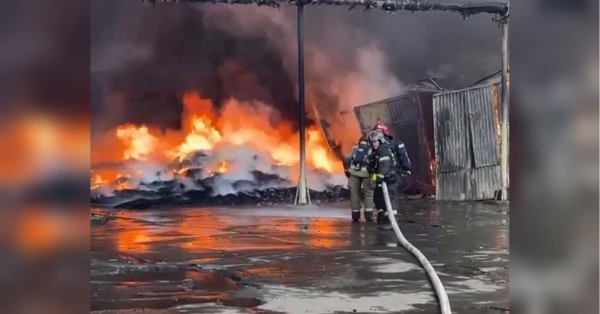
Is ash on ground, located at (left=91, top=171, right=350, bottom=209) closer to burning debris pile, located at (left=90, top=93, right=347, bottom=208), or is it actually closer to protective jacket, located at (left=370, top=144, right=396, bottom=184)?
burning debris pile, located at (left=90, top=93, right=347, bottom=208)

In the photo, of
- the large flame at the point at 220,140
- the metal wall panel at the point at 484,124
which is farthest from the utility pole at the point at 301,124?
the metal wall panel at the point at 484,124

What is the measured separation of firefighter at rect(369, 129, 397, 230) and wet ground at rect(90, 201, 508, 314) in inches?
2.8

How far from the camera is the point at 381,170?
8.29 ft

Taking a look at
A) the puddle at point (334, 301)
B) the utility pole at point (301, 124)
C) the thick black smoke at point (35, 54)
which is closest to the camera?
the thick black smoke at point (35, 54)

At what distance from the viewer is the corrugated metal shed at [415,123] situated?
8.26 feet

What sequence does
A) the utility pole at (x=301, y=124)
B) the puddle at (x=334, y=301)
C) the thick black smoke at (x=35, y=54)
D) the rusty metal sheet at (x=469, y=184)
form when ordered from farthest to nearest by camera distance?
the rusty metal sheet at (x=469, y=184)
the utility pole at (x=301, y=124)
the puddle at (x=334, y=301)
the thick black smoke at (x=35, y=54)

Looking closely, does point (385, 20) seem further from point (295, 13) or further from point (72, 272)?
point (72, 272)

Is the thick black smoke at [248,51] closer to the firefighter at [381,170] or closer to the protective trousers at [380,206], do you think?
the firefighter at [381,170]

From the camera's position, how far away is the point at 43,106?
7.08 feet

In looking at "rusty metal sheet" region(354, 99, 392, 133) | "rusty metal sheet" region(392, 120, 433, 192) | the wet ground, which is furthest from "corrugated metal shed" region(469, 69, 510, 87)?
the wet ground

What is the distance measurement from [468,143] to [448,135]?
0.09m

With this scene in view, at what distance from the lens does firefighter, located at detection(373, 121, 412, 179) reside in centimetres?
250

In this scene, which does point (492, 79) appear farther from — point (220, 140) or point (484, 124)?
point (220, 140)

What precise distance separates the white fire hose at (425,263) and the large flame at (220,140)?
0.89 feet
